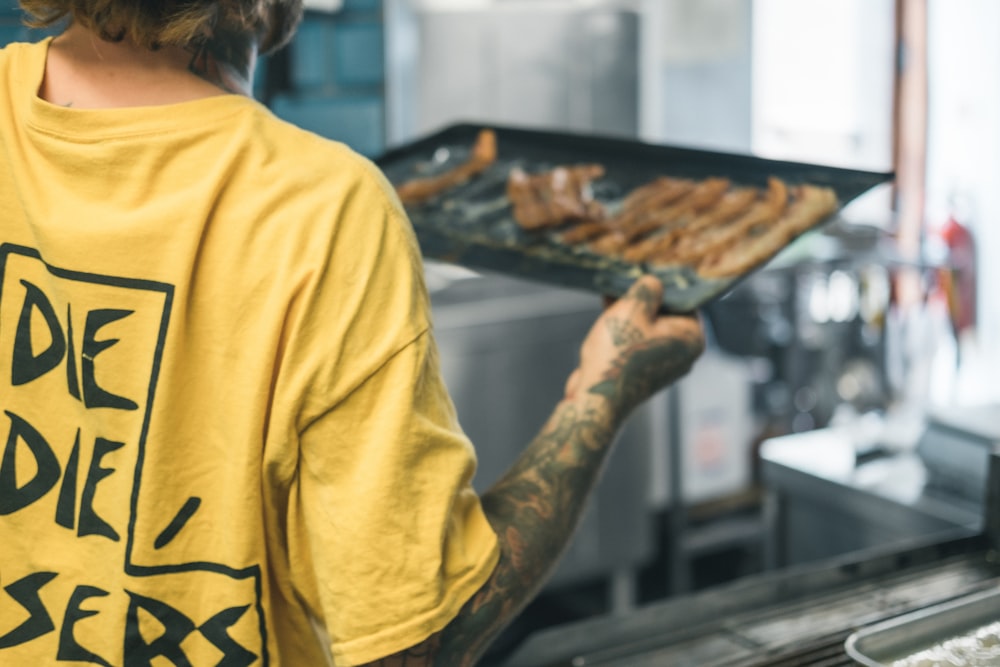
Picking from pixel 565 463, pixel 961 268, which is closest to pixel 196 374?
pixel 565 463

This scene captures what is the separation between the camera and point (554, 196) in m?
1.45

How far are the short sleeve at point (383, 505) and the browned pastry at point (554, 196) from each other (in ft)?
2.14

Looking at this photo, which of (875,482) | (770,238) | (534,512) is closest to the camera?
(534,512)

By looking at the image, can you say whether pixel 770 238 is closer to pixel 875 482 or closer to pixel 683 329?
pixel 683 329

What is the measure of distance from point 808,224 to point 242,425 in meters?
0.71

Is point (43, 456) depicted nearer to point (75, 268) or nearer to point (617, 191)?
point (75, 268)

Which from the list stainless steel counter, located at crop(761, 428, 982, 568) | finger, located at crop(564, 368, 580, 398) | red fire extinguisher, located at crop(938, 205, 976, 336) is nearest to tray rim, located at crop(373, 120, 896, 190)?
finger, located at crop(564, 368, 580, 398)

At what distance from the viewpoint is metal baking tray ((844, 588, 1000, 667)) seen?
0.91 meters

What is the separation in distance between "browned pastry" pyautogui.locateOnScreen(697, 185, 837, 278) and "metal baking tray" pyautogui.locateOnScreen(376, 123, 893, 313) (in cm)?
2

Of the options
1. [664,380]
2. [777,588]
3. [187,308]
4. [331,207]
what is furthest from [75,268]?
[777,588]

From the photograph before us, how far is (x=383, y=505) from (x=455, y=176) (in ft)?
2.99

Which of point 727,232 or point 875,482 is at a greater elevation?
point 727,232

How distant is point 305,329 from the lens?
2.41ft

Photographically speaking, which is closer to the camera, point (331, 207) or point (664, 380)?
point (331, 207)
